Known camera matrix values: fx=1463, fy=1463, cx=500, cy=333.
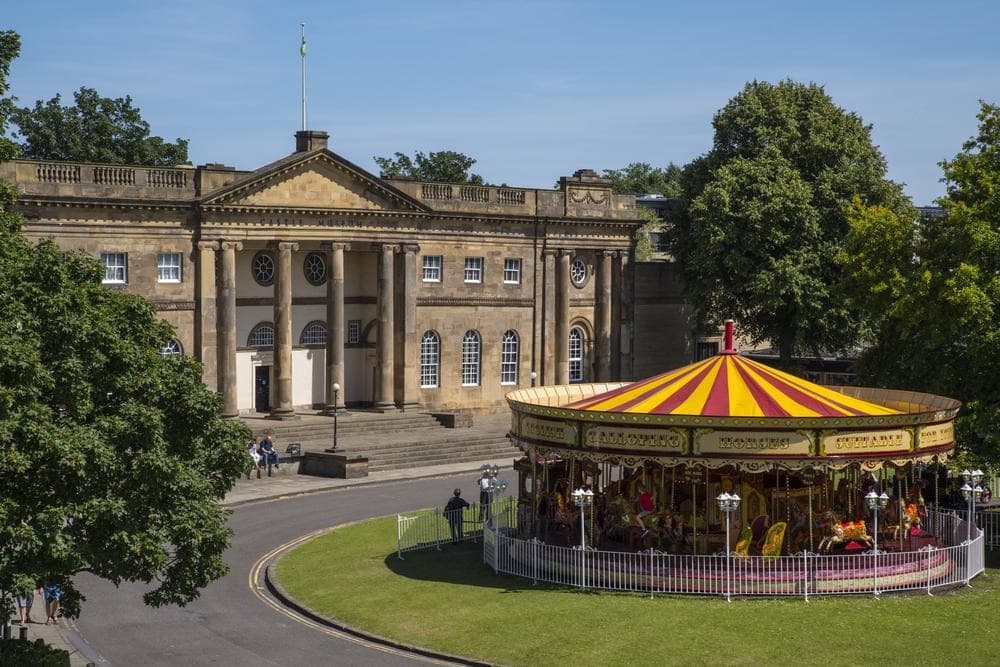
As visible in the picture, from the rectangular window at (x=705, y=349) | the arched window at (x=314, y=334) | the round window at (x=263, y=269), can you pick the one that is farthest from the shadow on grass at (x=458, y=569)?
the rectangular window at (x=705, y=349)

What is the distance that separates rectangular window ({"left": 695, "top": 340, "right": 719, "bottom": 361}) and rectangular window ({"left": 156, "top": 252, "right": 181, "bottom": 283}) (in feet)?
94.4

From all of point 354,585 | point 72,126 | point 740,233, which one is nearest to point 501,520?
point 354,585

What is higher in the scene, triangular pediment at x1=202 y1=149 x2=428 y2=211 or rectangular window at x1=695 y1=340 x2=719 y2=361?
triangular pediment at x1=202 y1=149 x2=428 y2=211

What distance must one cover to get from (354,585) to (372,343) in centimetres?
3204

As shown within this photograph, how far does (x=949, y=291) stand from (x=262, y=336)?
3171cm

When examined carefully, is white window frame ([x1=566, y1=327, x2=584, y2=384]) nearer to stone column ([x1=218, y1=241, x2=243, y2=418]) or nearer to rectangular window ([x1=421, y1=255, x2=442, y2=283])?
rectangular window ([x1=421, y1=255, x2=442, y2=283])

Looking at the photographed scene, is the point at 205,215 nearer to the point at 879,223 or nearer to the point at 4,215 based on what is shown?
the point at 879,223

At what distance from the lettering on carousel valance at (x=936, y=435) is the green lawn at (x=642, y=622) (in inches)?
129

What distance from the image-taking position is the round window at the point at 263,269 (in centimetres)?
6150

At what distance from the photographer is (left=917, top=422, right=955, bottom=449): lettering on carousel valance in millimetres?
33562

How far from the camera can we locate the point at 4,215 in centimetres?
2733

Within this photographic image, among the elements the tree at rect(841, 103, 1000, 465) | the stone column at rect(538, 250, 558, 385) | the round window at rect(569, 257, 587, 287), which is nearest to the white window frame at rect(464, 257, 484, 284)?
the stone column at rect(538, 250, 558, 385)

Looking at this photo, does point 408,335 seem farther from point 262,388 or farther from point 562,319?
point 562,319

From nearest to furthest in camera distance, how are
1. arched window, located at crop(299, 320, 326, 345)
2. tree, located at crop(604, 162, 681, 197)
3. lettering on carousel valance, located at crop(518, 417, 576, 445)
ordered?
1. lettering on carousel valance, located at crop(518, 417, 576, 445)
2. arched window, located at crop(299, 320, 326, 345)
3. tree, located at crop(604, 162, 681, 197)
